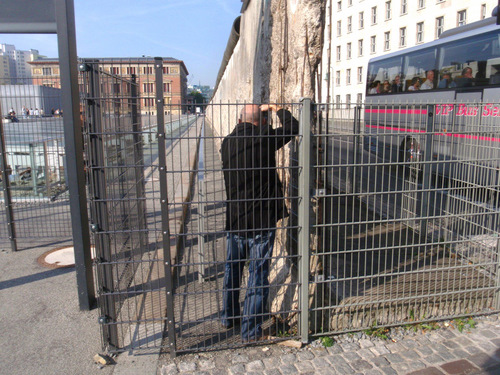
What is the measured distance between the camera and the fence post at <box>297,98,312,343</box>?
3.59 metres

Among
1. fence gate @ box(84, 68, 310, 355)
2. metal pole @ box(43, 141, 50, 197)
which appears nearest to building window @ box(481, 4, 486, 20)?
metal pole @ box(43, 141, 50, 197)

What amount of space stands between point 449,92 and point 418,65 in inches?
78.9

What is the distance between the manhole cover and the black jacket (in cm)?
292

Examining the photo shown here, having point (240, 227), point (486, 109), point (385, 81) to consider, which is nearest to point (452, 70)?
point (385, 81)

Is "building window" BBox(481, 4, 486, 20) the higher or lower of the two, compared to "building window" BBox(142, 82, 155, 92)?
higher

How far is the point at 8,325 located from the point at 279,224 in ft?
9.21

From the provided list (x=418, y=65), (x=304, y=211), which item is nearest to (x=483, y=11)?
(x=418, y=65)

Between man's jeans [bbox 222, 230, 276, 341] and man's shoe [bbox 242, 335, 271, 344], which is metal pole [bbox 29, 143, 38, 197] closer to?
man's jeans [bbox 222, 230, 276, 341]

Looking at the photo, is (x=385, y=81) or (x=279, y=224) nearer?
(x=279, y=224)

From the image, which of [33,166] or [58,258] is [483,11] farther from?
[58,258]

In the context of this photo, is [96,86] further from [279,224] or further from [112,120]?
[279,224]

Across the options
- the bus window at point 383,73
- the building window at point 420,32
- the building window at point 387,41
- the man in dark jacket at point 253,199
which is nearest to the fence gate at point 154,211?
the man in dark jacket at point 253,199

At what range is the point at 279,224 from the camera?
4.50 m

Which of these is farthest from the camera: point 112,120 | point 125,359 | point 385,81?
point 385,81
